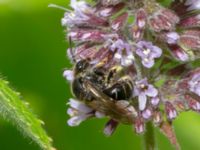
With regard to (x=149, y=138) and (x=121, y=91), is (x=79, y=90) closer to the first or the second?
(x=121, y=91)

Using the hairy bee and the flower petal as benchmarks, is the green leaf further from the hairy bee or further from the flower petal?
the flower petal

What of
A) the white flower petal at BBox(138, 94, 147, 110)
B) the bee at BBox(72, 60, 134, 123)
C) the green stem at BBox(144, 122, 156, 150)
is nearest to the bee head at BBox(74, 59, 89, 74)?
the bee at BBox(72, 60, 134, 123)

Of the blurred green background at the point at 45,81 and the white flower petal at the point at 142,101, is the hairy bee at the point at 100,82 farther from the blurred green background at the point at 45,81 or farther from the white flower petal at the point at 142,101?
the blurred green background at the point at 45,81

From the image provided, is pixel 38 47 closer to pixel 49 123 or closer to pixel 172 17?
pixel 49 123

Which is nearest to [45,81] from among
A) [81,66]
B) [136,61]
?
[81,66]

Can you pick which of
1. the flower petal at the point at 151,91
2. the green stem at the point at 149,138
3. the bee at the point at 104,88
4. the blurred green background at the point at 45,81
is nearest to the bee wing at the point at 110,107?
the bee at the point at 104,88

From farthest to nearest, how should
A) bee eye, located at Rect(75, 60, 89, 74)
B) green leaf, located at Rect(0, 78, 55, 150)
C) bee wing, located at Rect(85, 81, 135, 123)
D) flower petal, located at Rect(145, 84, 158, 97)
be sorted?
1. bee eye, located at Rect(75, 60, 89, 74)
2. flower petal, located at Rect(145, 84, 158, 97)
3. bee wing, located at Rect(85, 81, 135, 123)
4. green leaf, located at Rect(0, 78, 55, 150)

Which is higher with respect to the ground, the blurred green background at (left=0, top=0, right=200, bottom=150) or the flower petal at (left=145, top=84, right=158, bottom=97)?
the flower petal at (left=145, top=84, right=158, bottom=97)
